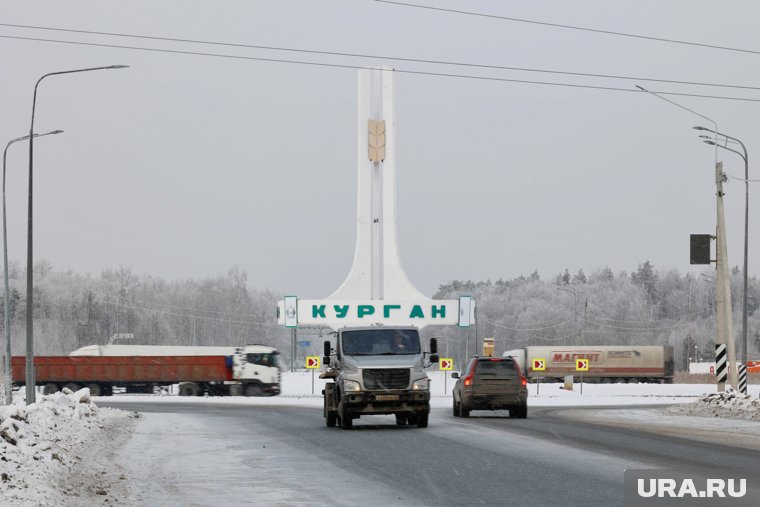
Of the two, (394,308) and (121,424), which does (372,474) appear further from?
(394,308)

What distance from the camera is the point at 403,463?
1972cm

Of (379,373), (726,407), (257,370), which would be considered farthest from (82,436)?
(257,370)

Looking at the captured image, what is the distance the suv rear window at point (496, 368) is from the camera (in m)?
36.8

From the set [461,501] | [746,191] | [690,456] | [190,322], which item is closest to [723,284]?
[746,191]

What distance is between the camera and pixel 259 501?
14422 mm

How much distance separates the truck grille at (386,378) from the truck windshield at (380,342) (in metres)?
0.72

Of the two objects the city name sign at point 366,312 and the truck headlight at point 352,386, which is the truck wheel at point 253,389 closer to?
the city name sign at point 366,312

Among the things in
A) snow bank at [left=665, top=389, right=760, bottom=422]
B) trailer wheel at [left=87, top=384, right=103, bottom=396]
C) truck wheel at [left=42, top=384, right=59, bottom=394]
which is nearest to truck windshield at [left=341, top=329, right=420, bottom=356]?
snow bank at [left=665, top=389, right=760, bottom=422]

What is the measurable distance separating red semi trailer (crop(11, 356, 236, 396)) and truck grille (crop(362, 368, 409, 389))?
49383 millimetres

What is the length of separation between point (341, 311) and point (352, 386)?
71.9 metres

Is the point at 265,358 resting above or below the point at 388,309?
below

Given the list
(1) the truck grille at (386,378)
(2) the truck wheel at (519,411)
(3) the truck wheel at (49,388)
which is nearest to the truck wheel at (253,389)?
(3) the truck wheel at (49,388)

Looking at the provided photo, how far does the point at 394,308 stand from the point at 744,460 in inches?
3225

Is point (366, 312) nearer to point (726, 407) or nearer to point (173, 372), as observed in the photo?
point (173, 372)
